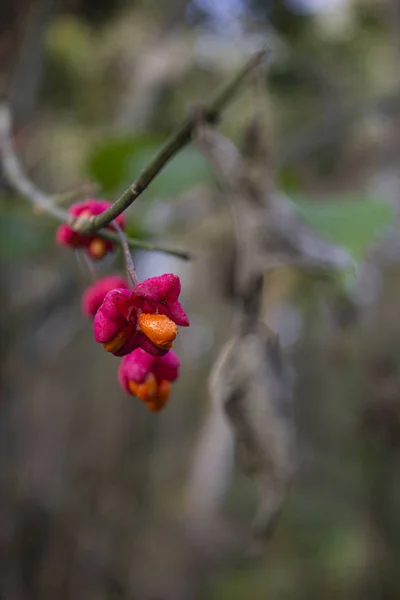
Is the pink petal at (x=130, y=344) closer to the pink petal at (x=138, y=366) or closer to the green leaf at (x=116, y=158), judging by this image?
the pink petal at (x=138, y=366)

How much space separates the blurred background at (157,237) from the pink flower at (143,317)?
0.80 feet

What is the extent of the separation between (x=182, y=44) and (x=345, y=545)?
4.01 meters

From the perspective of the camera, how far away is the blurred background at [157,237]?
1.38 metres

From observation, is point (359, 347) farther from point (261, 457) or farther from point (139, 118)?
point (261, 457)

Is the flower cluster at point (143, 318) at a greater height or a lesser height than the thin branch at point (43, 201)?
lesser

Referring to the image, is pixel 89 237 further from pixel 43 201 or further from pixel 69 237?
pixel 43 201

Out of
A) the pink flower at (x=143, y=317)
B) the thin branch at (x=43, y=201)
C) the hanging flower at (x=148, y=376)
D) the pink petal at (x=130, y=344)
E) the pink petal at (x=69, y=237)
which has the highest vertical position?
the thin branch at (x=43, y=201)

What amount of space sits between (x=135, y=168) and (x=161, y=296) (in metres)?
0.95

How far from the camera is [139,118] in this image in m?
2.03

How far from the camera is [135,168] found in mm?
1338

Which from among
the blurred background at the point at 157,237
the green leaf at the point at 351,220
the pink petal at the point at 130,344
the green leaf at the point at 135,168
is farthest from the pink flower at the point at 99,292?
the green leaf at the point at 135,168

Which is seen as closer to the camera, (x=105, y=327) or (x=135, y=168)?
(x=105, y=327)

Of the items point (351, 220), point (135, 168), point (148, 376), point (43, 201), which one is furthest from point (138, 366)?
point (135, 168)

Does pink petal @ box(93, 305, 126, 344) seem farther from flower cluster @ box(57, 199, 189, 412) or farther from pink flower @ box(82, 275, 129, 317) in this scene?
pink flower @ box(82, 275, 129, 317)
